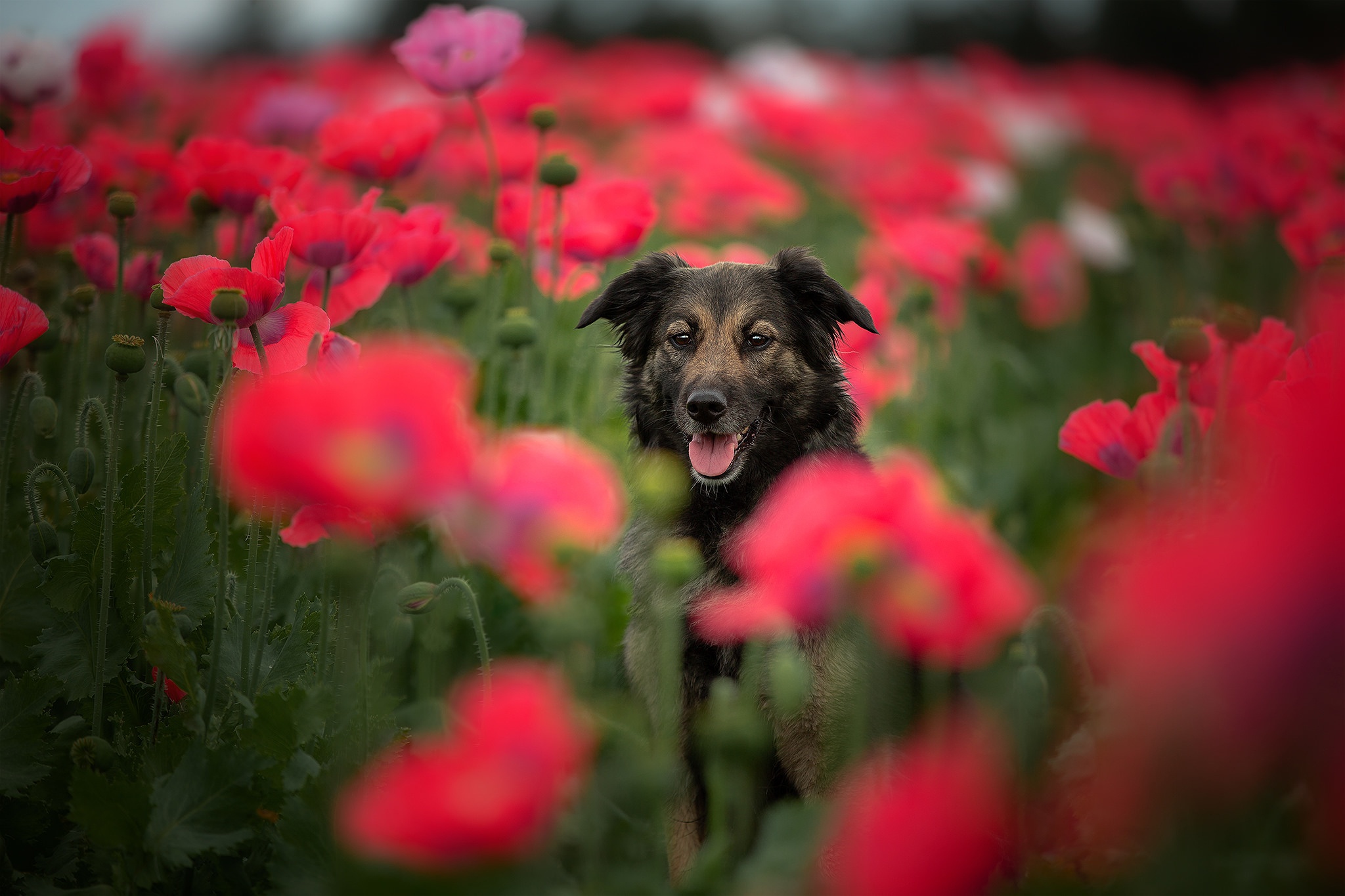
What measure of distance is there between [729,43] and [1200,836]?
1046 inches

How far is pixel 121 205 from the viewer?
2527 mm

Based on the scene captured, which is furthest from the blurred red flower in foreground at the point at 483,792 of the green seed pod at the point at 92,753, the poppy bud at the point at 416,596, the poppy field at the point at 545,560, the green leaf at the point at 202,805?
the green seed pod at the point at 92,753

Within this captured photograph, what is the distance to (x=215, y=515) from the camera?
9.28 feet

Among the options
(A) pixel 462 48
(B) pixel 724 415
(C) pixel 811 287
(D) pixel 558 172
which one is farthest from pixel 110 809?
(A) pixel 462 48

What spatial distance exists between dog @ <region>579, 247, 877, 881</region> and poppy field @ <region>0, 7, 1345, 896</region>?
72 mm

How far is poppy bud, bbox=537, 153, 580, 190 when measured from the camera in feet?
11.0

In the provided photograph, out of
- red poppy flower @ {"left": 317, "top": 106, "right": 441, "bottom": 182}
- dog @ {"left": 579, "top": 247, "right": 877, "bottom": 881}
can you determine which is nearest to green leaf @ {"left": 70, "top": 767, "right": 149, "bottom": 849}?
dog @ {"left": 579, "top": 247, "right": 877, "bottom": 881}

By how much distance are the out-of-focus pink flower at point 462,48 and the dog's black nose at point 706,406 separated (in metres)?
1.51

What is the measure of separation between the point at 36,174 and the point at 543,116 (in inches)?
71.9

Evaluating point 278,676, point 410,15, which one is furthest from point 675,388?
point 410,15

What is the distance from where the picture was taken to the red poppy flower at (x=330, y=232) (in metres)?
2.24

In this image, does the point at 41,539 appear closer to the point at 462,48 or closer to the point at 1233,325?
the point at 462,48

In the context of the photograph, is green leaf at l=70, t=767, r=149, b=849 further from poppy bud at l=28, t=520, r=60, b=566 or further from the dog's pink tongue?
the dog's pink tongue

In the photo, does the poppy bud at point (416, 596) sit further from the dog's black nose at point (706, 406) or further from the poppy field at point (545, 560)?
the dog's black nose at point (706, 406)
